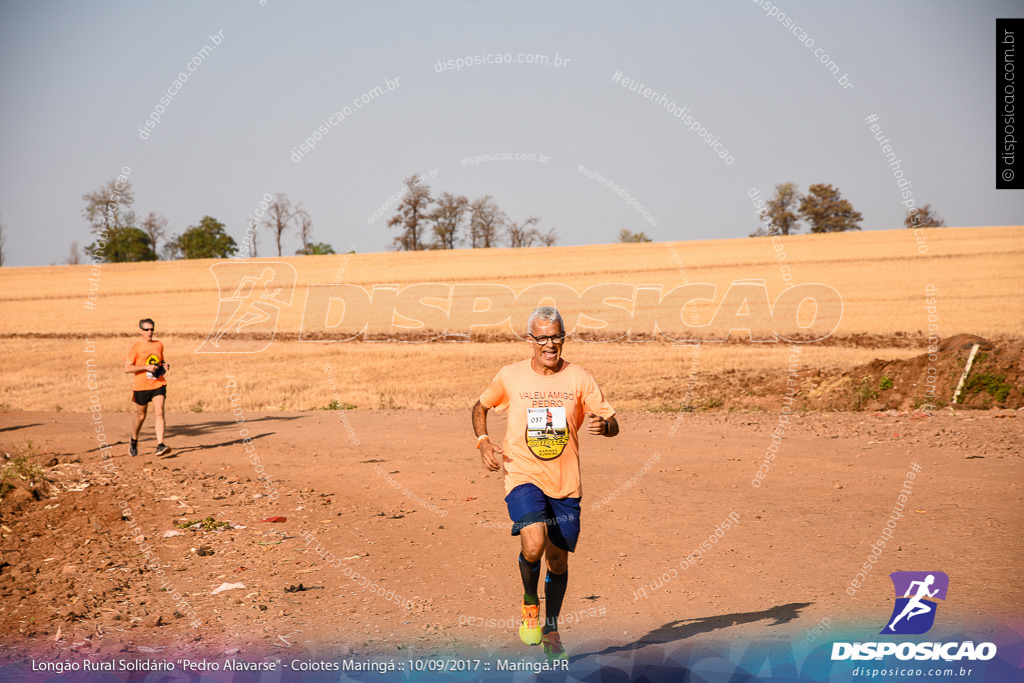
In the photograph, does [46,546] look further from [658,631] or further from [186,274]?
[186,274]

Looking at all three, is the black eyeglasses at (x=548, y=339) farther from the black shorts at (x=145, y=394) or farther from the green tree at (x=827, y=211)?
the green tree at (x=827, y=211)

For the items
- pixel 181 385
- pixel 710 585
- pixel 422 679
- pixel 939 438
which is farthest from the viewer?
pixel 181 385

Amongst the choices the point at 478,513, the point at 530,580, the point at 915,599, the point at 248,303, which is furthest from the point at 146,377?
the point at 248,303

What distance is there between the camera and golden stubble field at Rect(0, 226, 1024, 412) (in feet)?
78.0

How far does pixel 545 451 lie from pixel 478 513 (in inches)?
162

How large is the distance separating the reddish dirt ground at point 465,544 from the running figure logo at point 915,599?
0.12 meters

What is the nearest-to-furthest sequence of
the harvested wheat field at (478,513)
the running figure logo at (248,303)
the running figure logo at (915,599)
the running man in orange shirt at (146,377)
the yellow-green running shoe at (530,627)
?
1. the yellow-green running shoe at (530,627)
2. the running figure logo at (915,599)
3. the harvested wheat field at (478,513)
4. the running man in orange shirt at (146,377)
5. the running figure logo at (248,303)

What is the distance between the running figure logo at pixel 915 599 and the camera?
19.0 feet

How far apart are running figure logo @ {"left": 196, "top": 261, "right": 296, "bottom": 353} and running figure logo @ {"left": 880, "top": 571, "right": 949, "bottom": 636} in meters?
29.6

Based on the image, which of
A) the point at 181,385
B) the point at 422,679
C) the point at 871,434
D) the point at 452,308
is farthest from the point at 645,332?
the point at 422,679

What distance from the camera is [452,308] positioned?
43.8 m

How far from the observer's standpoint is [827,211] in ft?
245

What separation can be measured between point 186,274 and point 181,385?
3998 centimetres

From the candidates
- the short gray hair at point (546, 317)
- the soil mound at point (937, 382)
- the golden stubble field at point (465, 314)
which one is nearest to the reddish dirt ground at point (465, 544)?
the short gray hair at point (546, 317)
